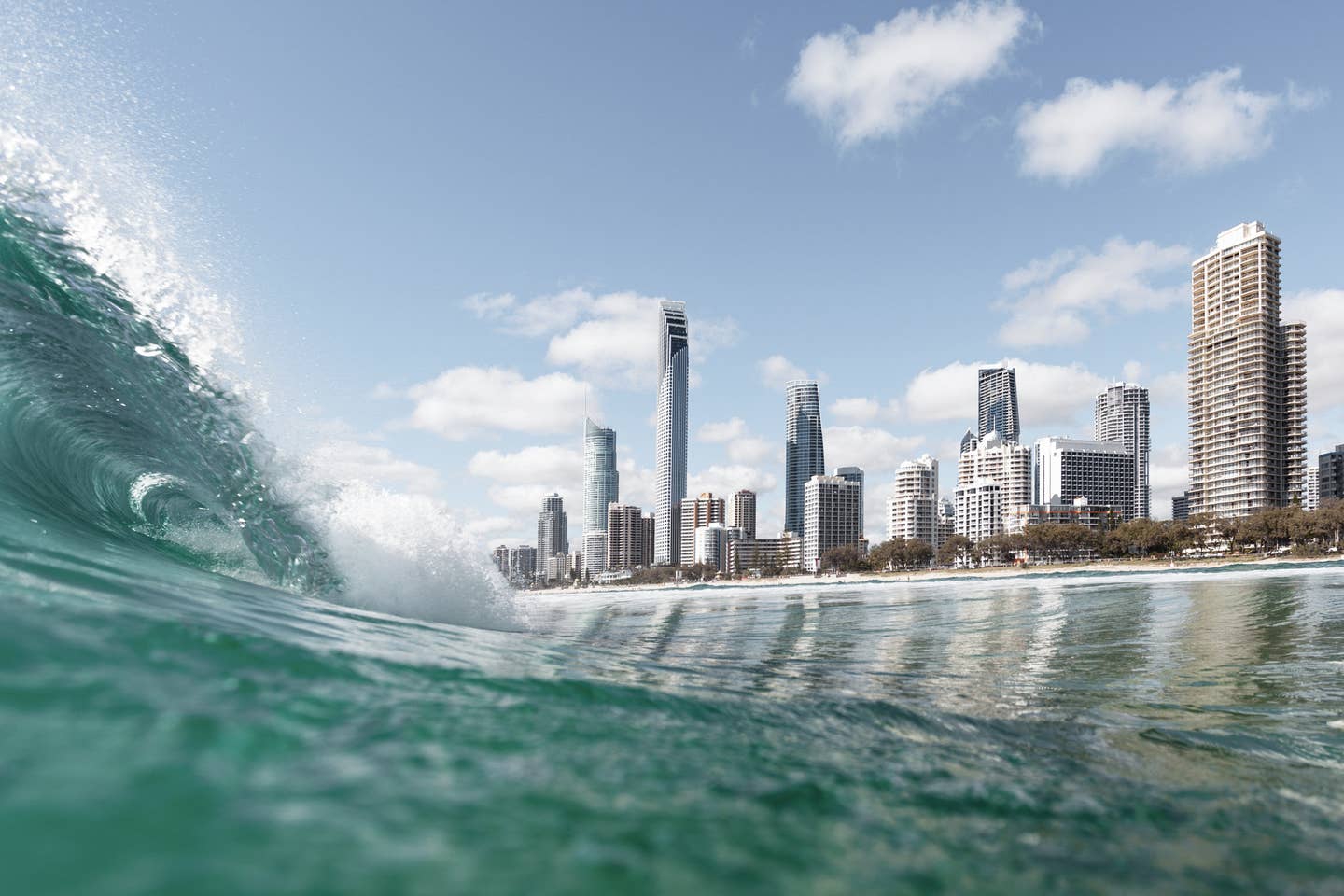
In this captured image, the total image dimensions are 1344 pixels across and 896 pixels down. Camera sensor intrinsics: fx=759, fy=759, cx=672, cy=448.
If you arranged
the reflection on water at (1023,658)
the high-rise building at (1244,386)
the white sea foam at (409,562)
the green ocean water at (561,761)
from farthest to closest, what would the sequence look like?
the high-rise building at (1244,386), the white sea foam at (409,562), the reflection on water at (1023,658), the green ocean water at (561,761)

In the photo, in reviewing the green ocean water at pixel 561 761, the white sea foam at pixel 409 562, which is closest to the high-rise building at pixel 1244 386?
the white sea foam at pixel 409 562

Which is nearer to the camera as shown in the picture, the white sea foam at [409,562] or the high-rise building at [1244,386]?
the white sea foam at [409,562]

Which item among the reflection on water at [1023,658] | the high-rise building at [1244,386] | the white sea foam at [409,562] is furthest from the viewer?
the high-rise building at [1244,386]

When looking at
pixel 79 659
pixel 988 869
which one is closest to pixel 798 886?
pixel 988 869

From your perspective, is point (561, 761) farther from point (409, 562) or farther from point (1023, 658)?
point (409, 562)

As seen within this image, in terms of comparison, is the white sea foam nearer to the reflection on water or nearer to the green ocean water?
the reflection on water

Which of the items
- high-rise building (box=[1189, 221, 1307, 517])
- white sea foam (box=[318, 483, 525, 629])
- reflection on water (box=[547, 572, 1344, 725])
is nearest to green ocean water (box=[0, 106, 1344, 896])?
reflection on water (box=[547, 572, 1344, 725])

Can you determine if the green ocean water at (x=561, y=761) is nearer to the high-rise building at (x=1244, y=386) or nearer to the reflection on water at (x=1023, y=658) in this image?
the reflection on water at (x=1023, y=658)

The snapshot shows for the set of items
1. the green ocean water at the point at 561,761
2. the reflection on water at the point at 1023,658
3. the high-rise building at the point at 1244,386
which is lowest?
the reflection on water at the point at 1023,658

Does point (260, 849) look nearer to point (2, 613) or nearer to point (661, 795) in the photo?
point (661, 795)
